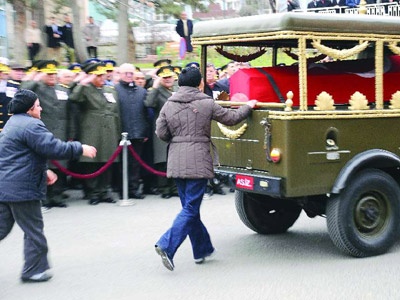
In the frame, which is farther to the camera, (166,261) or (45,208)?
(45,208)

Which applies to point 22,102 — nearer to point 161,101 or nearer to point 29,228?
point 29,228

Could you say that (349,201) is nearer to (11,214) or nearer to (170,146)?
(170,146)

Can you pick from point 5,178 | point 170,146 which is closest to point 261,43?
point 170,146

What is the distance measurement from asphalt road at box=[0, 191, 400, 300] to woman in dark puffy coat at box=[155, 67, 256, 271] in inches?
15.6

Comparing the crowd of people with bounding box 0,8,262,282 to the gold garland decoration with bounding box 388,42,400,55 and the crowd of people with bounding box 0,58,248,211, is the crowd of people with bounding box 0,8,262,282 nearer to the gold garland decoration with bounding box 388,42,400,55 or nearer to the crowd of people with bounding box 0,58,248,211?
the crowd of people with bounding box 0,58,248,211

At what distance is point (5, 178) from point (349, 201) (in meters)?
3.19

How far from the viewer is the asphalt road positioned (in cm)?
652

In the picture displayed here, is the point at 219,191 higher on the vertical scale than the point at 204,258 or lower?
higher

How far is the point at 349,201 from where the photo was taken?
7.39 metres

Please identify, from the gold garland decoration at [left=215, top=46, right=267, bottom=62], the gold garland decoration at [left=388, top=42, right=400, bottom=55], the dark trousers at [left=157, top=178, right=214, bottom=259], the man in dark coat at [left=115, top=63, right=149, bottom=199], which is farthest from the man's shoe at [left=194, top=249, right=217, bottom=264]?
the man in dark coat at [left=115, top=63, right=149, bottom=199]

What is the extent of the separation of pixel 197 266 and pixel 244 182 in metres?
0.94

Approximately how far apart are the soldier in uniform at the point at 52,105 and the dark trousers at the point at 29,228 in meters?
3.68

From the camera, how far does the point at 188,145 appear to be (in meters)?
7.18

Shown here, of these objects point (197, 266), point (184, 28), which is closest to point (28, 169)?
point (197, 266)
